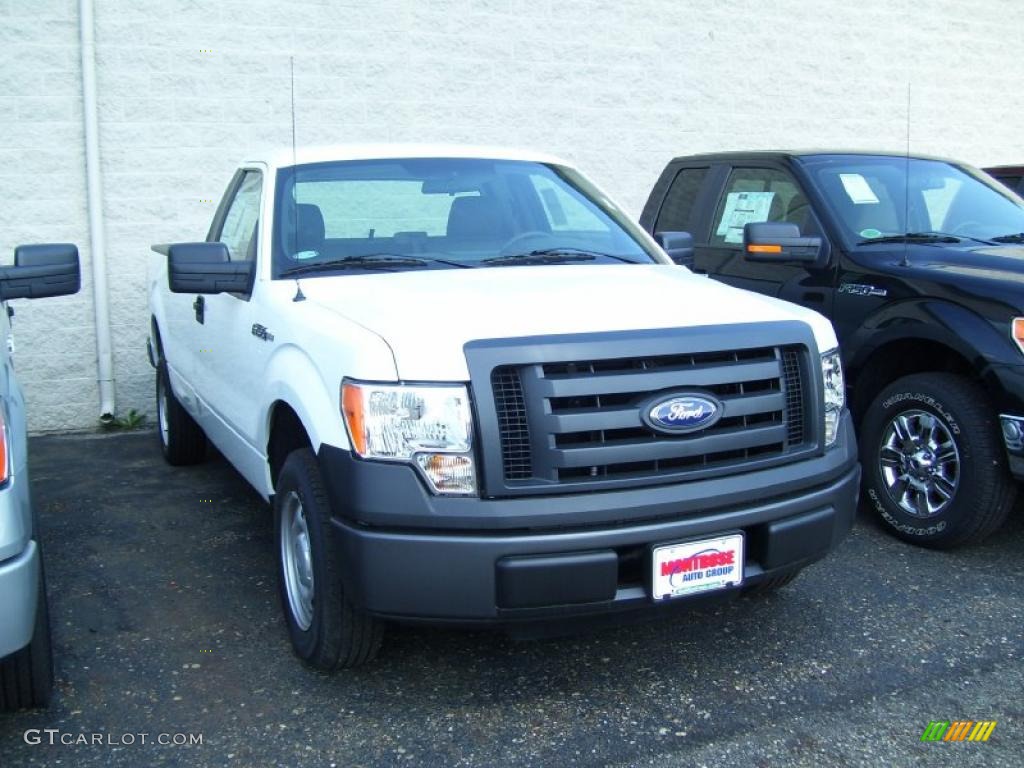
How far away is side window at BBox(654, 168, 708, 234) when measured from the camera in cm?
Result: 648

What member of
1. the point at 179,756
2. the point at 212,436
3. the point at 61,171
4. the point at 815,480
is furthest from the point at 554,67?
the point at 179,756

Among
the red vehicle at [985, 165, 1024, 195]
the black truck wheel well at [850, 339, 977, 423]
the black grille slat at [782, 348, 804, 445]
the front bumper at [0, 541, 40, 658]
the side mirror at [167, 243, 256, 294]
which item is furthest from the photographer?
the red vehicle at [985, 165, 1024, 195]

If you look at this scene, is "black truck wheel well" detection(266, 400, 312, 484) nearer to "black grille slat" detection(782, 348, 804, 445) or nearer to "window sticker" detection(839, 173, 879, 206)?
"black grille slat" detection(782, 348, 804, 445)

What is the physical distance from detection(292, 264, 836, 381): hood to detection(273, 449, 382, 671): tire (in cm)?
55

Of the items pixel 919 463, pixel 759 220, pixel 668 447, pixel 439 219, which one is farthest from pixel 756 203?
pixel 668 447

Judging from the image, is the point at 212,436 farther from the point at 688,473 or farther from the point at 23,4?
the point at 23,4

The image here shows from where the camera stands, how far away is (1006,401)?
172 inches

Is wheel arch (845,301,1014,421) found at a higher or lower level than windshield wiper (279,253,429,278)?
lower

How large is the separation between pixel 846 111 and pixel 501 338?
8.03 meters

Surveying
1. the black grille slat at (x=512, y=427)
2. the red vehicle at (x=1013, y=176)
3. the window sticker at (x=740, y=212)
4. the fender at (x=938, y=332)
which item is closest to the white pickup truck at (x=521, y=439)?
the black grille slat at (x=512, y=427)

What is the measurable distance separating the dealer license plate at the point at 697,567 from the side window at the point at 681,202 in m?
3.52

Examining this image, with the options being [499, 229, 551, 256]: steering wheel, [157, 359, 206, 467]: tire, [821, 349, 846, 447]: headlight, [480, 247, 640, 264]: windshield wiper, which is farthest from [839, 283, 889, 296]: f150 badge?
[157, 359, 206, 467]: tire

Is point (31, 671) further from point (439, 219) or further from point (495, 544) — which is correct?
point (439, 219)

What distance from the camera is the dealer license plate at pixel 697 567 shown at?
3092 mm
